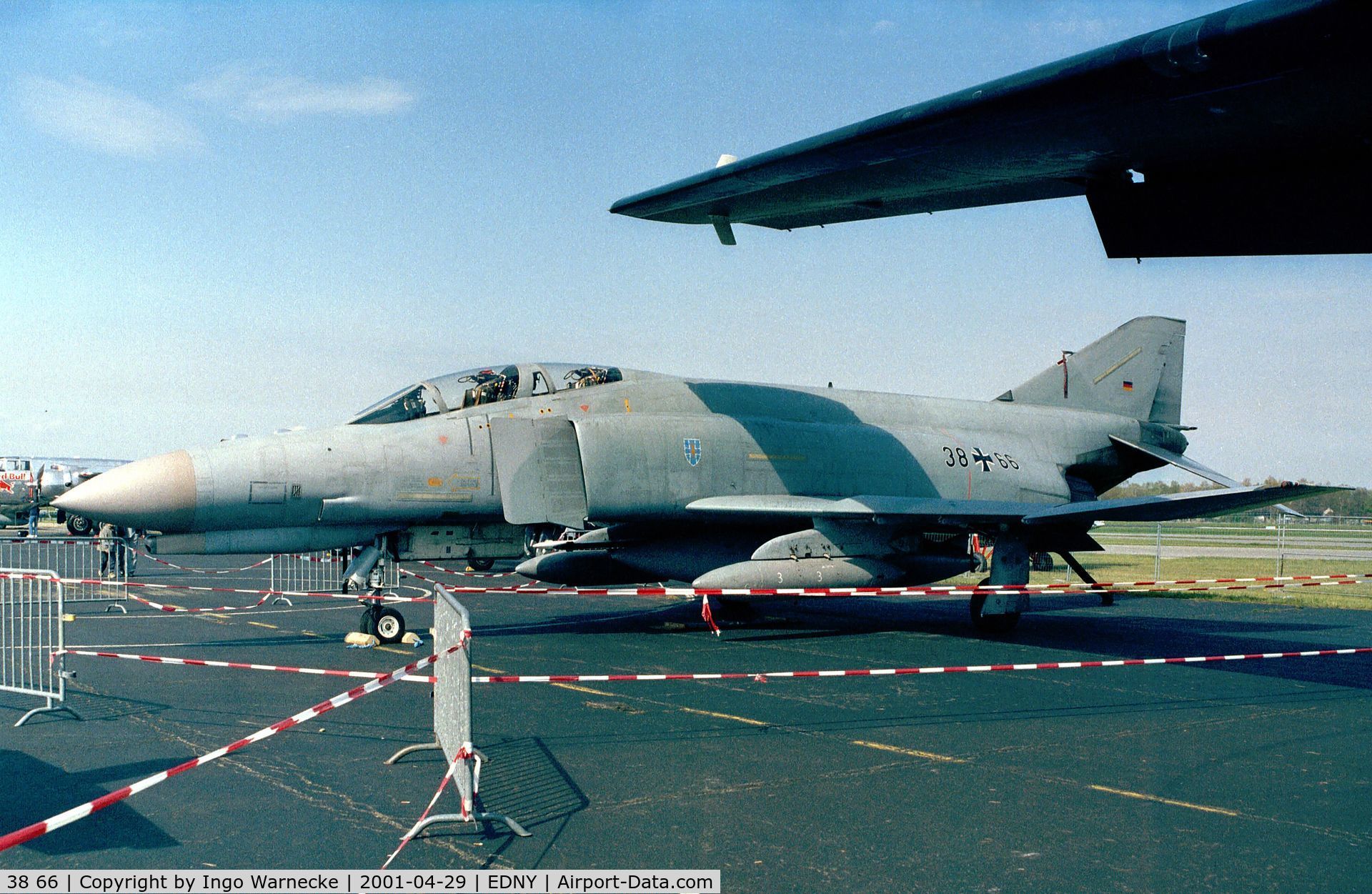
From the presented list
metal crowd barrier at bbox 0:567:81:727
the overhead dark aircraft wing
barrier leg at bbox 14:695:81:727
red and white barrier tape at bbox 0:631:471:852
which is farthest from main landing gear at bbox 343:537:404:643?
the overhead dark aircraft wing

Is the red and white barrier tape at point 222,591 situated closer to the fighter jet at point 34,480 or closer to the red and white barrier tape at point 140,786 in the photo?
the red and white barrier tape at point 140,786

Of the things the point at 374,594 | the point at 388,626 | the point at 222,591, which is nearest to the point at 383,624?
the point at 388,626

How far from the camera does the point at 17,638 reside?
11.1 m

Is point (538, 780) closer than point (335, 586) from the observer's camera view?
Yes

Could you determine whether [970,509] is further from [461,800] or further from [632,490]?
[461,800]

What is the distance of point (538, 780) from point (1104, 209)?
3.88 m

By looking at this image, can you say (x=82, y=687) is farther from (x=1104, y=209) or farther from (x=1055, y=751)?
(x=1104, y=209)

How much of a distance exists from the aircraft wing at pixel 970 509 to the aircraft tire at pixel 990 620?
34.4 inches

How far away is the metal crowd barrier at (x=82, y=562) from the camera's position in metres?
16.1

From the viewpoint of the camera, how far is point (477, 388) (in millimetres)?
11484

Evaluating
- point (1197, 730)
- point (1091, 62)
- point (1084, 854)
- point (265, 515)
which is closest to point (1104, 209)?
point (1091, 62)

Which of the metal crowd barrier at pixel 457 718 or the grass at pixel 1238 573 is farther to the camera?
the grass at pixel 1238 573

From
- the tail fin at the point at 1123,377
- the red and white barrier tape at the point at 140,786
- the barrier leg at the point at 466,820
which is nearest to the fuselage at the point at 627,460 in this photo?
the tail fin at the point at 1123,377

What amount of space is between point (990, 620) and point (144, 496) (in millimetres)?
8812
